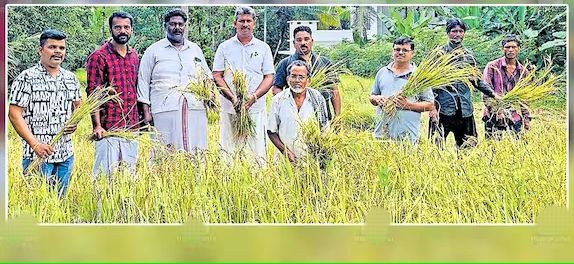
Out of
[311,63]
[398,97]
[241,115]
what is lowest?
[241,115]

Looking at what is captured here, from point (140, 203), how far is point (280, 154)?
3.50ft

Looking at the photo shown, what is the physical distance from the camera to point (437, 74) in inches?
323

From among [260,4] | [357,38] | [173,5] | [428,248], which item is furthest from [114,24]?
[428,248]

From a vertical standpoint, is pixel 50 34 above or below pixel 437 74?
above

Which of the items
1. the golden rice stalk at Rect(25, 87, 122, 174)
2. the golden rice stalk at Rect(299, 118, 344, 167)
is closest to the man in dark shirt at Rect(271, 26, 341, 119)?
the golden rice stalk at Rect(299, 118, 344, 167)

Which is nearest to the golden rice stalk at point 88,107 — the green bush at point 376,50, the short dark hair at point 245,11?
the short dark hair at point 245,11

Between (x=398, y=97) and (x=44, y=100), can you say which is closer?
(x=44, y=100)

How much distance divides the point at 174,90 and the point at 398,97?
1622 mm

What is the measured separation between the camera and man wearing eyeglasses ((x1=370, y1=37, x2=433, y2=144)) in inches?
321

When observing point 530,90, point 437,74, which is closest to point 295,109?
point 437,74

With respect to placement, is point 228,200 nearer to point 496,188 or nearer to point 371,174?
point 371,174

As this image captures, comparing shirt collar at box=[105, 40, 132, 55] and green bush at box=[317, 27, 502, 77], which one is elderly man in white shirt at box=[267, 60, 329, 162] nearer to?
green bush at box=[317, 27, 502, 77]

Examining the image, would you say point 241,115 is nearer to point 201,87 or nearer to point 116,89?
point 201,87

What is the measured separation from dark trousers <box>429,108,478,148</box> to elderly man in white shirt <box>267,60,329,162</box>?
0.82 meters
